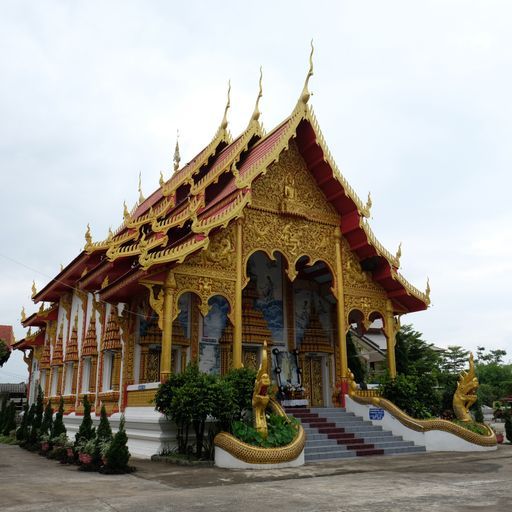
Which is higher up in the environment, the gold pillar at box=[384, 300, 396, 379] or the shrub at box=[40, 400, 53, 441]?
the gold pillar at box=[384, 300, 396, 379]

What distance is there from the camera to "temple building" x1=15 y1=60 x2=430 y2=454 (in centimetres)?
1083

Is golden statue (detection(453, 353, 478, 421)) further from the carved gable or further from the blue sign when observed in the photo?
the carved gable

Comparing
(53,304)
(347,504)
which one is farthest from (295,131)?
(53,304)

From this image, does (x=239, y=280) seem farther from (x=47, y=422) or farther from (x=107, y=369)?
(x=47, y=422)

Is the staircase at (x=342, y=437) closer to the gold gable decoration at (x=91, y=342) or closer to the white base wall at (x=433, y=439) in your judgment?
the white base wall at (x=433, y=439)

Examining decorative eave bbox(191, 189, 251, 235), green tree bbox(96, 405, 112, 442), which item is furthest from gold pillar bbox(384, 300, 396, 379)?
green tree bbox(96, 405, 112, 442)

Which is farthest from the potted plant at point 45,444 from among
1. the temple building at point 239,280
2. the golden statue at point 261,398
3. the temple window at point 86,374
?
the golden statue at point 261,398

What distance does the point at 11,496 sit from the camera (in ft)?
20.0

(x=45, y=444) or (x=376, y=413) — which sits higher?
(x=376, y=413)

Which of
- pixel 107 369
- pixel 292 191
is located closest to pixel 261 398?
pixel 292 191

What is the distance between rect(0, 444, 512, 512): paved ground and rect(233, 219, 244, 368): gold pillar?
8.80ft

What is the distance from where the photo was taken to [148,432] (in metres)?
10.0

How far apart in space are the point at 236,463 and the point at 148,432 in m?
2.41

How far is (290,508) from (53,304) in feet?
52.9
